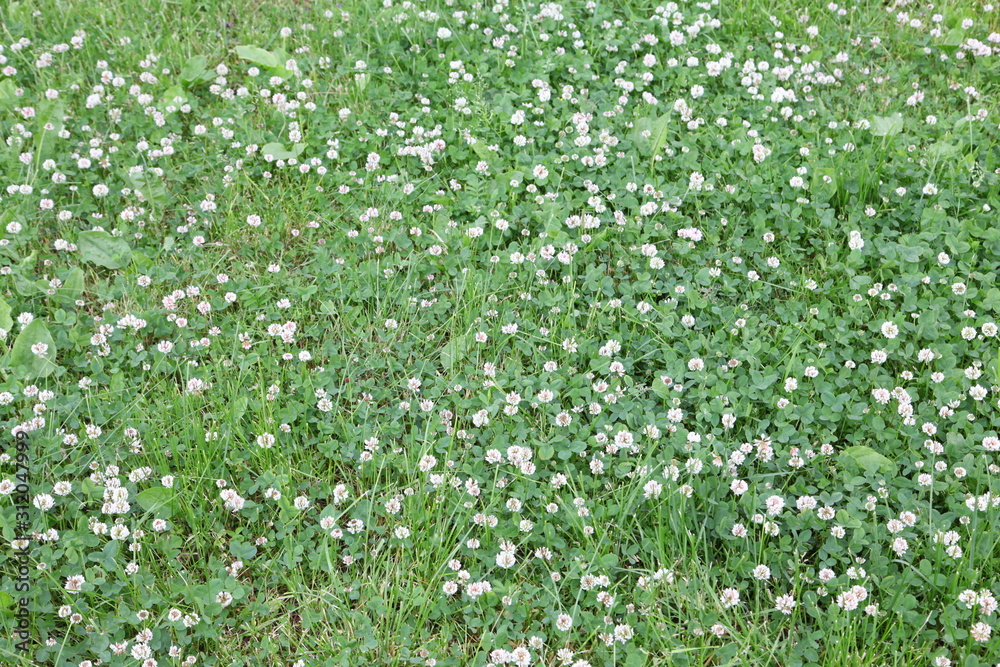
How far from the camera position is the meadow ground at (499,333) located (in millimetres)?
2812

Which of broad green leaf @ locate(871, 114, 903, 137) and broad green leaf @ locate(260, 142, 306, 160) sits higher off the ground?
broad green leaf @ locate(871, 114, 903, 137)

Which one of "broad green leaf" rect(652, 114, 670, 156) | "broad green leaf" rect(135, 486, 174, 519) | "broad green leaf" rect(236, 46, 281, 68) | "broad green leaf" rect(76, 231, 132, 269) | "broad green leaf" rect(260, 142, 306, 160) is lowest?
"broad green leaf" rect(135, 486, 174, 519)

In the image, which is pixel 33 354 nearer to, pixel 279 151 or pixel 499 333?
pixel 279 151

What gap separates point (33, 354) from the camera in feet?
11.3

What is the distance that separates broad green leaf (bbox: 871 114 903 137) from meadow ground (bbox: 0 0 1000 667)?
2cm

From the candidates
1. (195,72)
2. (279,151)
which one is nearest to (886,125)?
(279,151)

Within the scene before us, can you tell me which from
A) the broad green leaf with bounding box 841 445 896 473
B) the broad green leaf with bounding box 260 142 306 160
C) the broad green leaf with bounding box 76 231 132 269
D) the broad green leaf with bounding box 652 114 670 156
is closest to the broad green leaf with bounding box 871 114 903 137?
the broad green leaf with bounding box 652 114 670 156

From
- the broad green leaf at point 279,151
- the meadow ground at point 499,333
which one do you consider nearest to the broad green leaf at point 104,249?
the meadow ground at point 499,333

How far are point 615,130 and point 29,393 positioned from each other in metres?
3.12

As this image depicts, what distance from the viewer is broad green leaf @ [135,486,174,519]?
3.01 m

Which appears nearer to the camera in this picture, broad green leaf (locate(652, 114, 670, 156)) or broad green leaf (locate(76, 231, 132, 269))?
broad green leaf (locate(76, 231, 132, 269))

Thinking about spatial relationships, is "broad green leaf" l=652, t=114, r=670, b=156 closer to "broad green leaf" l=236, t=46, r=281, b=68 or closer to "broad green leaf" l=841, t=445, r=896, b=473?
"broad green leaf" l=841, t=445, r=896, b=473

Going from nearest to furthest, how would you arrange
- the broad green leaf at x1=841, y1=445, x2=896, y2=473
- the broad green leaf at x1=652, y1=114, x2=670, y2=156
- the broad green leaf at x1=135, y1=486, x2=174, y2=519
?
the broad green leaf at x1=135, y1=486, x2=174, y2=519, the broad green leaf at x1=841, y1=445, x2=896, y2=473, the broad green leaf at x1=652, y1=114, x2=670, y2=156

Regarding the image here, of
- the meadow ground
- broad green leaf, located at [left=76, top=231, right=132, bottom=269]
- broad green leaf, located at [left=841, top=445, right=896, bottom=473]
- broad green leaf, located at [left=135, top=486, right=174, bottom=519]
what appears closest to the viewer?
the meadow ground
